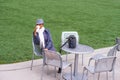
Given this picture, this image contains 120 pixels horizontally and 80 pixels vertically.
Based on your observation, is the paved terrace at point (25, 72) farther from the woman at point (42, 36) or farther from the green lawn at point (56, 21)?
the woman at point (42, 36)

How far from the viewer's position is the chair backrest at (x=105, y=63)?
20.0 ft

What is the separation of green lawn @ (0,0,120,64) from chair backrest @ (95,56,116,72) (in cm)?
292

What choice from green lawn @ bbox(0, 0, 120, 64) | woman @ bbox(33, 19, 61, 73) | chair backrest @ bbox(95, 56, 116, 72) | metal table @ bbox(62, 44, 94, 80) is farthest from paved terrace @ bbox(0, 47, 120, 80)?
chair backrest @ bbox(95, 56, 116, 72)

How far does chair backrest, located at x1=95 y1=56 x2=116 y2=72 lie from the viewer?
609cm

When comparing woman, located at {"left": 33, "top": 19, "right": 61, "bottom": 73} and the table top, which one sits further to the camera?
woman, located at {"left": 33, "top": 19, "right": 61, "bottom": 73}

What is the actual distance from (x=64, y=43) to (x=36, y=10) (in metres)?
9.11

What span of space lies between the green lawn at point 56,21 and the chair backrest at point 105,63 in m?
2.92

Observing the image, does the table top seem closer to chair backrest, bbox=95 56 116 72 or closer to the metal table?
the metal table

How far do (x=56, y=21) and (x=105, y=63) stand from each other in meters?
7.82

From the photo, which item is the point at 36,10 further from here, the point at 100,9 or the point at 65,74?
the point at 65,74

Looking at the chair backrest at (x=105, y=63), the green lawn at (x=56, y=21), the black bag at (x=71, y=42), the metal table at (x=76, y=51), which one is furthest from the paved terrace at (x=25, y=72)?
the chair backrest at (x=105, y=63)

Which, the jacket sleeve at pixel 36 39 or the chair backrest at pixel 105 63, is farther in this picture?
the jacket sleeve at pixel 36 39

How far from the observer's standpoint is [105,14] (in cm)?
1599

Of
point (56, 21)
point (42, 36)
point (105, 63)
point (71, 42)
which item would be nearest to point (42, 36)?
point (42, 36)
